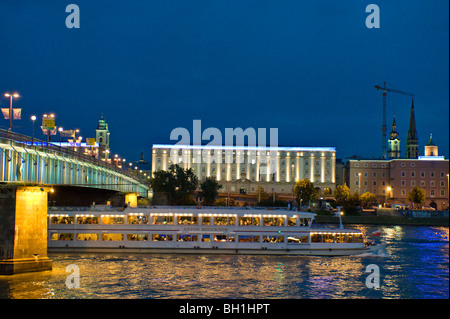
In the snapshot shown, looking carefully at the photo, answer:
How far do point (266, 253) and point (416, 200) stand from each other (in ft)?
264

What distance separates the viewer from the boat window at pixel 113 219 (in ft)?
163

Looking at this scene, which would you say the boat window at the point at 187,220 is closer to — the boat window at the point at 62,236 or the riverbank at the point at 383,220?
A: the boat window at the point at 62,236

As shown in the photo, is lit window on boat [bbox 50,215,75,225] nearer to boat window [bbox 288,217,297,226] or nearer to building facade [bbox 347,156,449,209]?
boat window [bbox 288,217,297,226]

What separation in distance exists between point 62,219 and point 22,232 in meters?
15.7

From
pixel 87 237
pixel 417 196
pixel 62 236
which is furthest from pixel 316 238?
pixel 417 196

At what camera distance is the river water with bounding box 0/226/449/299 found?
3188 cm

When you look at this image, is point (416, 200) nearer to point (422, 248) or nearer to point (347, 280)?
point (422, 248)

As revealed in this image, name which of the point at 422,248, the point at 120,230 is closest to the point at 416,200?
the point at 422,248

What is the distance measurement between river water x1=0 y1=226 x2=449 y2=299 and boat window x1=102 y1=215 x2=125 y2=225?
347cm

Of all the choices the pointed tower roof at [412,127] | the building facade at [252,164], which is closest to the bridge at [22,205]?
the building facade at [252,164]

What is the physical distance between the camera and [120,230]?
4916 centimetres

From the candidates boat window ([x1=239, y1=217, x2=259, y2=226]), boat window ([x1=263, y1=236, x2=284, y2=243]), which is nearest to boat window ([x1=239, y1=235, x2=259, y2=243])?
boat window ([x1=263, y1=236, x2=284, y2=243])

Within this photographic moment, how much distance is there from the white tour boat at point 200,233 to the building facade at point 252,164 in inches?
4192

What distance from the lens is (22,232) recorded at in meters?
34.4
